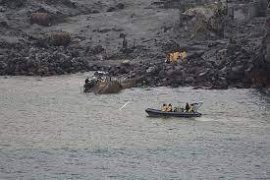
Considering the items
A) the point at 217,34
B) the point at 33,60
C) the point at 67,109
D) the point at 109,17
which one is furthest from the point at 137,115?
the point at 109,17

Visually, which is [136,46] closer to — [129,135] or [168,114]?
[168,114]

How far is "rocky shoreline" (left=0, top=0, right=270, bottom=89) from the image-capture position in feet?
288

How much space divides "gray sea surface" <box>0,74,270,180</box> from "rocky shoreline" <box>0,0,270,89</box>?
4.19 m

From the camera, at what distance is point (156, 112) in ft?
227

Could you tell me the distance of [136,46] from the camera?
348 ft

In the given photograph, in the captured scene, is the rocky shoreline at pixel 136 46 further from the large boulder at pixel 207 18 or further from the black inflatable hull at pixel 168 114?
the black inflatable hull at pixel 168 114

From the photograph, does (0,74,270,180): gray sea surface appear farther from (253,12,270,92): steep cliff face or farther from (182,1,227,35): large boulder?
(182,1,227,35): large boulder

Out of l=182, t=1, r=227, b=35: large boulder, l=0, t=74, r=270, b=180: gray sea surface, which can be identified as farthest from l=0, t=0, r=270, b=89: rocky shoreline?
l=0, t=74, r=270, b=180: gray sea surface

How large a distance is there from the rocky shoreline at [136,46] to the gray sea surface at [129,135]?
4.19 m

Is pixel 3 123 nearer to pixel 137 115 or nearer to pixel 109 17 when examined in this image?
pixel 137 115

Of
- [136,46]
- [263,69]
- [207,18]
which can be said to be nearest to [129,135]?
[263,69]

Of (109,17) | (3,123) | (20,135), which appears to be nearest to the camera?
(20,135)

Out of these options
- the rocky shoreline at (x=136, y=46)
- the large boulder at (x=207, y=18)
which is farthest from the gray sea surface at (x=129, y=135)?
the large boulder at (x=207, y=18)

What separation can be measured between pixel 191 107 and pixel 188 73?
1960cm
